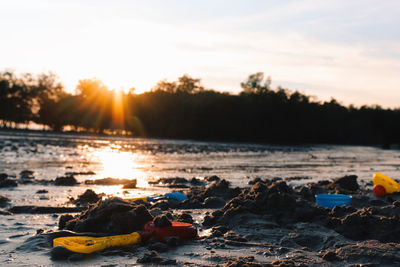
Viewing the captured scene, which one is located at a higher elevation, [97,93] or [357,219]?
[97,93]

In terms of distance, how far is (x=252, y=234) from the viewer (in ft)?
20.5

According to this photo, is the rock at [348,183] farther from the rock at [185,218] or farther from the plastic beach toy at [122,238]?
the plastic beach toy at [122,238]

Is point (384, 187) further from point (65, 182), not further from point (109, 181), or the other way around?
point (65, 182)

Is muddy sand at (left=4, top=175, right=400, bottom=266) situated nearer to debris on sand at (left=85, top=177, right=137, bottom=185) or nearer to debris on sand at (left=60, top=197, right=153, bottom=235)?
debris on sand at (left=60, top=197, right=153, bottom=235)

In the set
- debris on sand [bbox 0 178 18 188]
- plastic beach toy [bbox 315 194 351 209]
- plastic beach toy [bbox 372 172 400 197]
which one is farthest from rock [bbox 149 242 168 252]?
plastic beach toy [bbox 372 172 400 197]

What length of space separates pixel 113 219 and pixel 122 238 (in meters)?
0.48

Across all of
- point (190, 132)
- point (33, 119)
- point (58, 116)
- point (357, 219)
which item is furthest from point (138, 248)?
point (33, 119)

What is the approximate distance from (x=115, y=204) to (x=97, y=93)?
87.1 m

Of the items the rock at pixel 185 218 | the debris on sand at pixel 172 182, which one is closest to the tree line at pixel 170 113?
the debris on sand at pixel 172 182

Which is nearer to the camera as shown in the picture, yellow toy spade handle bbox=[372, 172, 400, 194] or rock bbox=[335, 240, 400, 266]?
rock bbox=[335, 240, 400, 266]

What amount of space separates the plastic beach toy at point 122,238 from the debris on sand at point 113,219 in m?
0.22

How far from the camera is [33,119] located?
92.3 meters

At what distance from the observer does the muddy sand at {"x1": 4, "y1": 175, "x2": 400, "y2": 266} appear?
5035mm

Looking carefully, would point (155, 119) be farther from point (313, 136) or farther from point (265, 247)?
point (265, 247)
